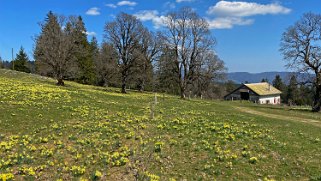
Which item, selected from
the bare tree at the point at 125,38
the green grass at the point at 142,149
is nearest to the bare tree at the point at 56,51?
the bare tree at the point at 125,38

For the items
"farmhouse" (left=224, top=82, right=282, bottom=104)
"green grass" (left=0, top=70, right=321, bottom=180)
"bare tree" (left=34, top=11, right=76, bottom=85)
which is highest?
"bare tree" (left=34, top=11, right=76, bottom=85)

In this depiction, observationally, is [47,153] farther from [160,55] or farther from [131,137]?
[160,55]

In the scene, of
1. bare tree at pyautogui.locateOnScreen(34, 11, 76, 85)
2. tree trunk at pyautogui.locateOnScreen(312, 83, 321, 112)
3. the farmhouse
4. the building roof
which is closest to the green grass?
tree trunk at pyautogui.locateOnScreen(312, 83, 321, 112)

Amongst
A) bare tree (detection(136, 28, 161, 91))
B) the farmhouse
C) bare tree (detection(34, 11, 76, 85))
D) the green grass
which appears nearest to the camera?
the green grass

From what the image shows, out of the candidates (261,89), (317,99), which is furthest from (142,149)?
(261,89)

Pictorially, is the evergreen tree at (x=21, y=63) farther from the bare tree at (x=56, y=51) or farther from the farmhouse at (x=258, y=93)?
the farmhouse at (x=258, y=93)

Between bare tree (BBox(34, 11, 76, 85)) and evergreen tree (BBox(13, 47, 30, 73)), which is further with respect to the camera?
evergreen tree (BBox(13, 47, 30, 73))

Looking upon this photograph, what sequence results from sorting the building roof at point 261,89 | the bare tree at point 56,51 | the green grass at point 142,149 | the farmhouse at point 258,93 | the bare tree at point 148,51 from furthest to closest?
the building roof at point 261,89
the farmhouse at point 258,93
the bare tree at point 148,51
the bare tree at point 56,51
the green grass at point 142,149

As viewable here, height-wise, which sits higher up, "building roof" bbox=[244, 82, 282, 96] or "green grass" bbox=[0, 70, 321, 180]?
"building roof" bbox=[244, 82, 282, 96]

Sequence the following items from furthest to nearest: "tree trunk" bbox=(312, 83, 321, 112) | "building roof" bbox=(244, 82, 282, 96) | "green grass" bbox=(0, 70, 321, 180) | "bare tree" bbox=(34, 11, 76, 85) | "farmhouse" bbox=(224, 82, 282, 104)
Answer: "building roof" bbox=(244, 82, 282, 96) < "farmhouse" bbox=(224, 82, 282, 104) < "bare tree" bbox=(34, 11, 76, 85) < "tree trunk" bbox=(312, 83, 321, 112) < "green grass" bbox=(0, 70, 321, 180)

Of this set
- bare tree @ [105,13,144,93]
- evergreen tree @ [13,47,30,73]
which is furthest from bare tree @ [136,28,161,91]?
evergreen tree @ [13,47,30,73]

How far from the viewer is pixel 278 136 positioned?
19.6 m

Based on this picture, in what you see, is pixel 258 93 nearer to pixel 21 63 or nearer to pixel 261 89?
pixel 261 89

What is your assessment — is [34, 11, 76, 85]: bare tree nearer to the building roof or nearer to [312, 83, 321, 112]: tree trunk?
[312, 83, 321, 112]: tree trunk
